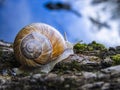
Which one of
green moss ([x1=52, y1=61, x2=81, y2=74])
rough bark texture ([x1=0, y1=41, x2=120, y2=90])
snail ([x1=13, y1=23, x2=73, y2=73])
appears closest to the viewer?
rough bark texture ([x1=0, y1=41, x2=120, y2=90])

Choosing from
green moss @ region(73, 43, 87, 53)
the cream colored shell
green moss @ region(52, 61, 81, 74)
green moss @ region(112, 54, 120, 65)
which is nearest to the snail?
the cream colored shell

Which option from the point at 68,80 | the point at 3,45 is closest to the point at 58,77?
the point at 68,80

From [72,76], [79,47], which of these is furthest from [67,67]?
[79,47]

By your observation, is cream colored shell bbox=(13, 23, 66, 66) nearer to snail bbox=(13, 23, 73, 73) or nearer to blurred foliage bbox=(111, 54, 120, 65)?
snail bbox=(13, 23, 73, 73)

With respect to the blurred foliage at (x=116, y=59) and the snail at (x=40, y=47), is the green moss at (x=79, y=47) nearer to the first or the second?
Result: the snail at (x=40, y=47)

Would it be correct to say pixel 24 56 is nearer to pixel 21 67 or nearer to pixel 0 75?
pixel 21 67

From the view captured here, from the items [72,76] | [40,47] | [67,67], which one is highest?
[40,47]

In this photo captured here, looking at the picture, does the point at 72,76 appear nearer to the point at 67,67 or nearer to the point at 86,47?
the point at 67,67
